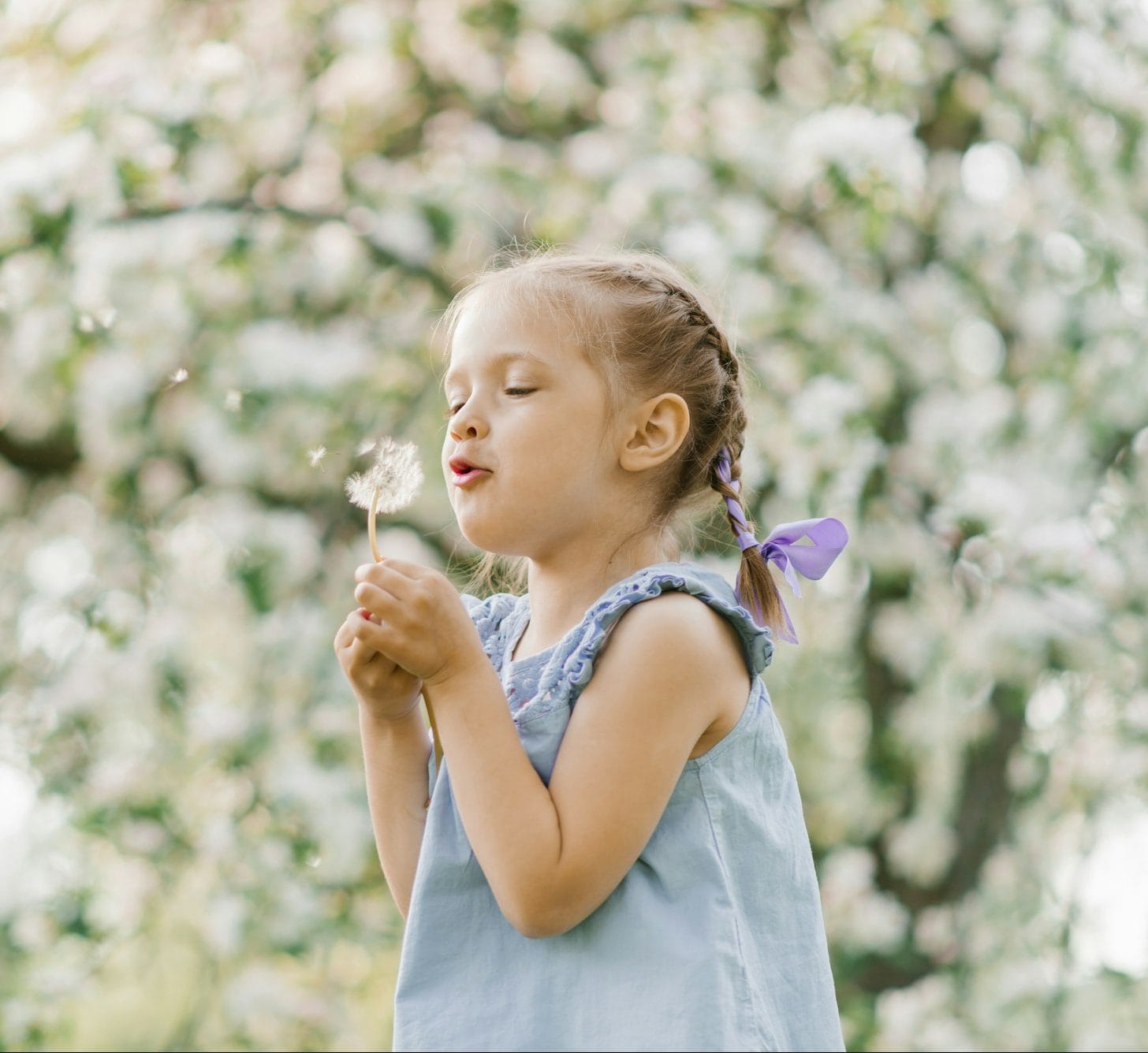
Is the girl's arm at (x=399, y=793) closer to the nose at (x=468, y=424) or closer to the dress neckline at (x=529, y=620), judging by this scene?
the dress neckline at (x=529, y=620)

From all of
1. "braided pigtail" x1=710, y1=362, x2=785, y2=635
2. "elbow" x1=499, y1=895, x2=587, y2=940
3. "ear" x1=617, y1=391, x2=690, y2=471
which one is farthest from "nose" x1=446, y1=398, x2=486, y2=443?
"elbow" x1=499, y1=895, x2=587, y2=940

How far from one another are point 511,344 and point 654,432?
0.13 m

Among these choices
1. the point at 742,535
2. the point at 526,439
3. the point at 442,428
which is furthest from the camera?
the point at 442,428

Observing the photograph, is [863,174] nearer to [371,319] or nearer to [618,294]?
[371,319]

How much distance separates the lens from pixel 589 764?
0.94m

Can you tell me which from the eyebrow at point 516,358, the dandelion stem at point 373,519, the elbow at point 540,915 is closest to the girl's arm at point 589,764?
the elbow at point 540,915

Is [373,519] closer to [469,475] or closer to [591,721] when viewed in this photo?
[469,475]

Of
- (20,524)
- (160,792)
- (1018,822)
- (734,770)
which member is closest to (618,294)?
(734,770)

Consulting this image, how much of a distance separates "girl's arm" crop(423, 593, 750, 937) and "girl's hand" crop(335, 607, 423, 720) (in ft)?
0.20

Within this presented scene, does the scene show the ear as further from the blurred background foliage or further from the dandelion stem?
the blurred background foliage

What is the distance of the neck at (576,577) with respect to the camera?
1092 millimetres

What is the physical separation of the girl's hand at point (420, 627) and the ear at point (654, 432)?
0.19m

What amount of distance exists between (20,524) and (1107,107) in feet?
6.78

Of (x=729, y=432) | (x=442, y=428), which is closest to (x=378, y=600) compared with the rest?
(x=729, y=432)
